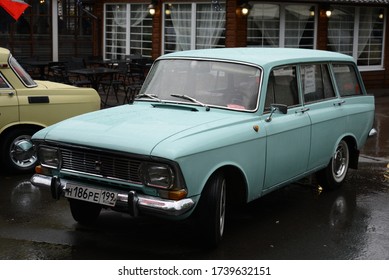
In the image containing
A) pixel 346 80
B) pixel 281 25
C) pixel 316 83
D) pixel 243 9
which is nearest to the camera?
pixel 316 83

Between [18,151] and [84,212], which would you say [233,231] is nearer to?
[84,212]

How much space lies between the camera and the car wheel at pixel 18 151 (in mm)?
7961

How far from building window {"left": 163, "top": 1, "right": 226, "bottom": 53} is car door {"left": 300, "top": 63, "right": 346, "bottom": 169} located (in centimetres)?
915

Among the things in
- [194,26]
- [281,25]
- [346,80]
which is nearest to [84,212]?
[346,80]

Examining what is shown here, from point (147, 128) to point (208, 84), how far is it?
1177 millimetres

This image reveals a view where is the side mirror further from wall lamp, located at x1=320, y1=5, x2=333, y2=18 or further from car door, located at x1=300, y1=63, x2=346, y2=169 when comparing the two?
wall lamp, located at x1=320, y1=5, x2=333, y2=18

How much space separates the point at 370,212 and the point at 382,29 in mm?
14201

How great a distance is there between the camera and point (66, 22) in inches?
771

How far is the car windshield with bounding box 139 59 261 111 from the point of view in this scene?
6066mm

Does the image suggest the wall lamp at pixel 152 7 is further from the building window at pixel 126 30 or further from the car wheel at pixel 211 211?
the car wheel at pixel 211 211

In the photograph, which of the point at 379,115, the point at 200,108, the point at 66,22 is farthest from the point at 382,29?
the point at 200,108

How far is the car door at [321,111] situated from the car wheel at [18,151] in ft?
11.9

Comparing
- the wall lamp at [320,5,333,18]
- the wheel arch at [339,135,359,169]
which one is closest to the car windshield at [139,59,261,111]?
the wheel arch at [339,135,359,169]

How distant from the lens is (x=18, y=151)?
26.5 ft
